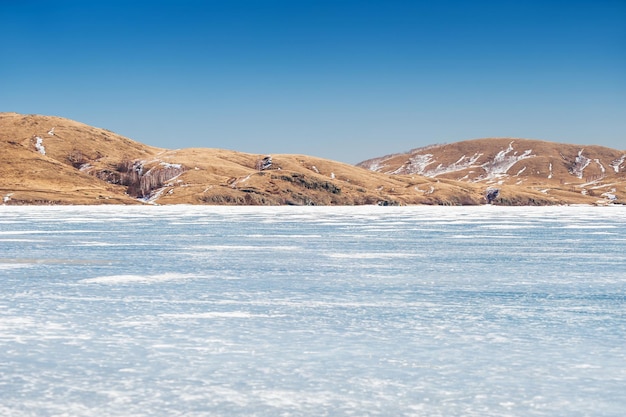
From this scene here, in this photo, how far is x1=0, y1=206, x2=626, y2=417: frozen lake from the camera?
11.0 metres

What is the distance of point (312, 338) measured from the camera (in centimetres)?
1546

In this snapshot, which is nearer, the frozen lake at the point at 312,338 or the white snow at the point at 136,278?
the frozen lake at the point at 312,338

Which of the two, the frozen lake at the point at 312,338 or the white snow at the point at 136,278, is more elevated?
the white snow at the point at 136,278

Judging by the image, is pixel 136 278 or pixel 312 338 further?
pixel 136 278

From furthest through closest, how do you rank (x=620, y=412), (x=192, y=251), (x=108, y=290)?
1. (x=192, y=251)
2. (x=108, y=290)
3. (x=620, y=412)

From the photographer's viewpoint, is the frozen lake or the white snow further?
the white snow

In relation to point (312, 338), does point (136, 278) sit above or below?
above

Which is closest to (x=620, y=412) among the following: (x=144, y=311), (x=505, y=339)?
(x=505, y=339)

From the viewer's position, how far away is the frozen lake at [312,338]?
11.0m

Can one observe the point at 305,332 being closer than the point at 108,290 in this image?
Yes

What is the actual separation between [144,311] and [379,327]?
6.12m

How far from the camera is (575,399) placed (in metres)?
11.0

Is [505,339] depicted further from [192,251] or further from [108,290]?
[192,251]

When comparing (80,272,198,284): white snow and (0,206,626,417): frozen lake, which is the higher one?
(80,272,198,284): white snow
